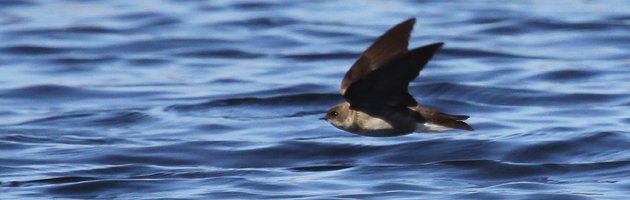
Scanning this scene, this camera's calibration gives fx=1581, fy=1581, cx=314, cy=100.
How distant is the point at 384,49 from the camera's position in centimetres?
861

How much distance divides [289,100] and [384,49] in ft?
19.7

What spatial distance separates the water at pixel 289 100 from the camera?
36.1 feet

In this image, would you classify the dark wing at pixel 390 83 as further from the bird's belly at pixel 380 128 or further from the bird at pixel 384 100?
the bird's belly at pixel 380 128

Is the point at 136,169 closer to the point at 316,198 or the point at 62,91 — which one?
the point at 316,198

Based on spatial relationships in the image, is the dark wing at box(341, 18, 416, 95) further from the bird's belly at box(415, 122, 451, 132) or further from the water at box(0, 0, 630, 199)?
the water at box(0, 0, 630, 199)

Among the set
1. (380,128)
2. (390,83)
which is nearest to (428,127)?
(380,128)

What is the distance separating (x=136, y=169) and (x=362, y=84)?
352cm

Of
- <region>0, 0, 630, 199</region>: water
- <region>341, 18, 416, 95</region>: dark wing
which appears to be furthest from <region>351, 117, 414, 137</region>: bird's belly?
<region>0, 0, 630, 199</region>: water

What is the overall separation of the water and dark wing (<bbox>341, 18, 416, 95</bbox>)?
1.65 meters

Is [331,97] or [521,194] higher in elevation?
[331,97]

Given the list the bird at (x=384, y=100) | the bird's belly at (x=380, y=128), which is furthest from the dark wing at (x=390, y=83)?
the bird's belly at (x=380, y=128)

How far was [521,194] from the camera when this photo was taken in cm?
1028

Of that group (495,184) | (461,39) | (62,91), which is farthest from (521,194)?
(461,39)

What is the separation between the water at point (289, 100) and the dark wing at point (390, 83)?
5.41 ft
